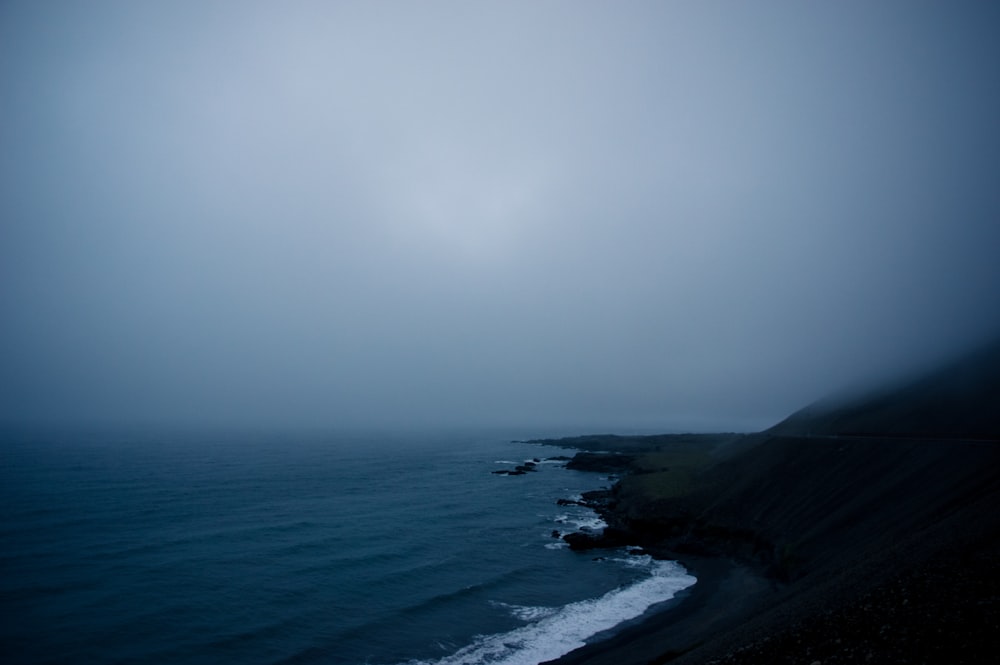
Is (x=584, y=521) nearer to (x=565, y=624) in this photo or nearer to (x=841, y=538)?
(x=565, y=624)

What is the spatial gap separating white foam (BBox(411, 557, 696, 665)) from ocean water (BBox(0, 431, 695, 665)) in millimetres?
132

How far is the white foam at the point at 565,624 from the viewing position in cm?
2441

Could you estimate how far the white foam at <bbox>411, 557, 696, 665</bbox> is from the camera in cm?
2441

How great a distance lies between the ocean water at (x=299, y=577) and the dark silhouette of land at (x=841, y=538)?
4281 millimetres

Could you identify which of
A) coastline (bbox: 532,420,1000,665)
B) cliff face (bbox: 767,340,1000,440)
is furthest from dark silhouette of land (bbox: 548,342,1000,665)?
cliff face (bbox: 767,340,1000,440)

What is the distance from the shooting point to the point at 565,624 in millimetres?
28141

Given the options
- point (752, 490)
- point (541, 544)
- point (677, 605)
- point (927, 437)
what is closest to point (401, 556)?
point (541, 544)

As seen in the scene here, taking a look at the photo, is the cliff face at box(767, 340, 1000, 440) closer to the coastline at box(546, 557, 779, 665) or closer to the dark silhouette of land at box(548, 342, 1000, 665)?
the dark silhouette of land at box(548, 342, 1000, 665)

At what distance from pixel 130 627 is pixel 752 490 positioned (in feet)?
149

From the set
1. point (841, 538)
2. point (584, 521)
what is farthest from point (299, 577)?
point (841, 538)

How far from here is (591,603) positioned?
31219 mm

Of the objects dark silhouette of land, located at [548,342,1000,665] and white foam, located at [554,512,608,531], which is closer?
dark silhouette of land, located at [548,342,1000,665]

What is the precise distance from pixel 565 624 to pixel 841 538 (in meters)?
16.9

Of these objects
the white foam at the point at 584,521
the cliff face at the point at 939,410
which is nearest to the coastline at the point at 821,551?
the white foam at the point at 584,521
